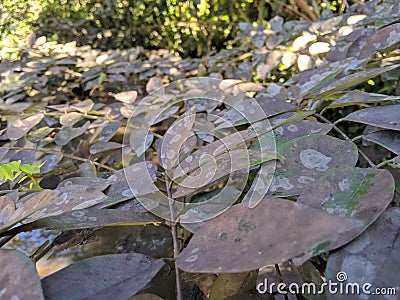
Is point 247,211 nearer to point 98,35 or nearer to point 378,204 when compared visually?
point 378,204

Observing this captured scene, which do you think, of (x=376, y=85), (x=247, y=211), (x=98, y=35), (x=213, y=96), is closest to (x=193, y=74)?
(x=213, y=96)

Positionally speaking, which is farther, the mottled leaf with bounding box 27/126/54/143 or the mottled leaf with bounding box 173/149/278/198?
the mottled leaf with bounding box 27/126/54/143

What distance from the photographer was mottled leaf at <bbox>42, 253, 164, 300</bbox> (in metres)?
0.25

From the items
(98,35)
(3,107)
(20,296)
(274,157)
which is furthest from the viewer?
(98,35)

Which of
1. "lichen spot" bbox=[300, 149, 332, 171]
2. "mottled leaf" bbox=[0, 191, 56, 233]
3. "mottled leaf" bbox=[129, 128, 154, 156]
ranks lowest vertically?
"mottled leaf" bbox=[129, 128, 154, 156]

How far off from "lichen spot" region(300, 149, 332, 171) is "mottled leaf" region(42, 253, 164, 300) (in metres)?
0.16

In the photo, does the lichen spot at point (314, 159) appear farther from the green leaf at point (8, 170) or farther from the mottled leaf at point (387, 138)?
the green leaf at point (8, 170)

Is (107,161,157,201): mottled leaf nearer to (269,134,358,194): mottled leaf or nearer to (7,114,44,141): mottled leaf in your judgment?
(269,134,358,194): mottled leaf

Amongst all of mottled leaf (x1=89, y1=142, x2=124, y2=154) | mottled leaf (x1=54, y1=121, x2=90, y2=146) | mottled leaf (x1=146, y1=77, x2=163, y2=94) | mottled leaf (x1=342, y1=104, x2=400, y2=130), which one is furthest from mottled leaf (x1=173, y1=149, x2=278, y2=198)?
mottled leaf (x1=146, y1=77, x2=163, y2=94)

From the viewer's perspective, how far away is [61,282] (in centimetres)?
26

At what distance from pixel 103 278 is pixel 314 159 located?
21 cm

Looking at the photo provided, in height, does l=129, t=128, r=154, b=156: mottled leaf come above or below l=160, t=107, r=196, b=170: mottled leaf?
below

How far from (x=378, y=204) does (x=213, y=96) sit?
508 millimetres

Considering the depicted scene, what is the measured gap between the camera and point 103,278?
266 mm
